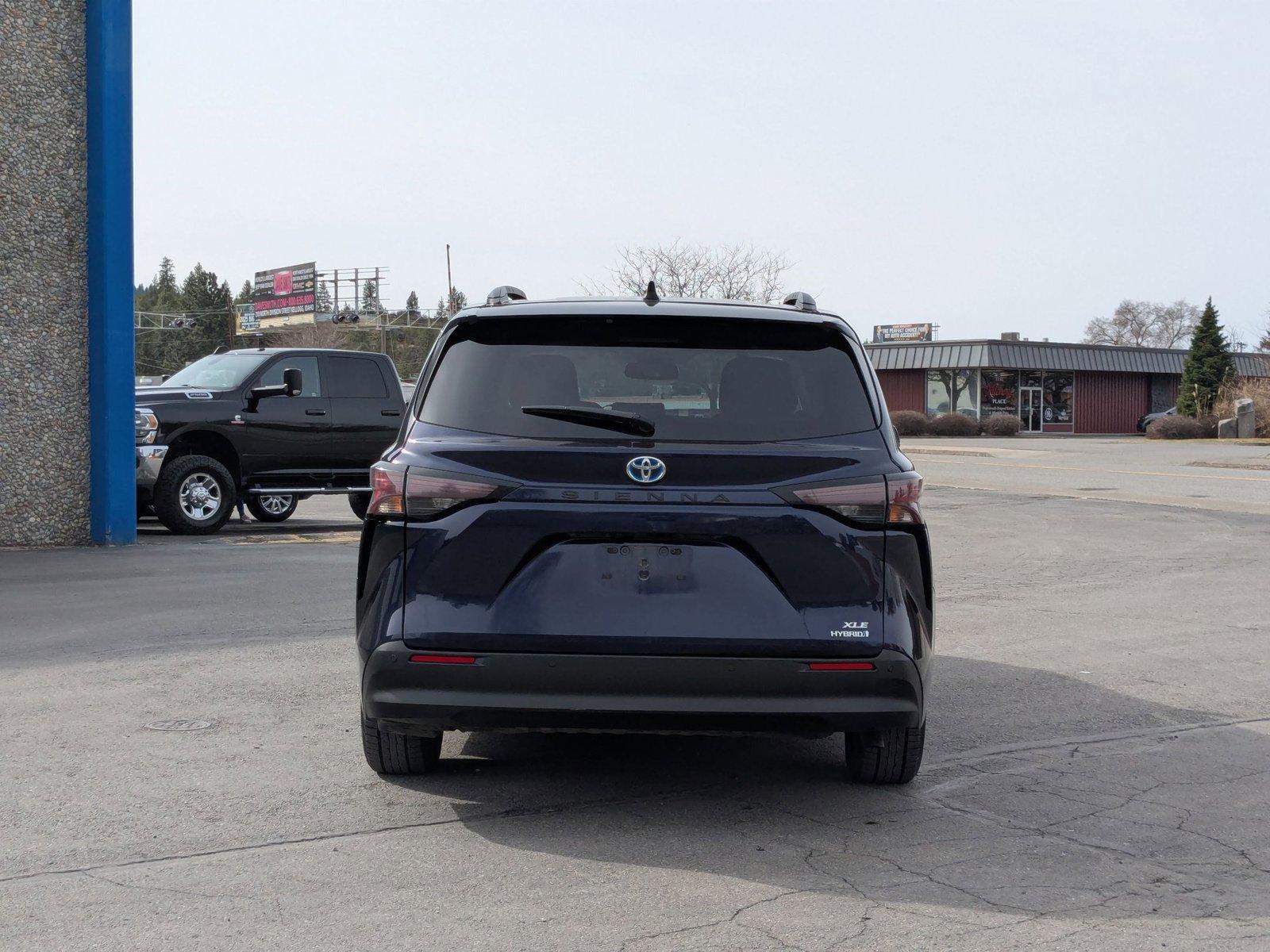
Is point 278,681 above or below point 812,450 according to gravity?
below

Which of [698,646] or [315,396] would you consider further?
[315,396]

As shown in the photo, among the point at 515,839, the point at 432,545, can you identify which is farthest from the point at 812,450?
the point at 515,839

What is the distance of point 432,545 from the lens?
462cm

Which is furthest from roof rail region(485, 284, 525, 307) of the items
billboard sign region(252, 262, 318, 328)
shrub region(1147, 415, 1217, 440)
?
billboard sign region(252, 262, 318, 328)

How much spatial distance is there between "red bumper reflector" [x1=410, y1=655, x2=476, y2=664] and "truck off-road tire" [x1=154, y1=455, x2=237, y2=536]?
1131cm

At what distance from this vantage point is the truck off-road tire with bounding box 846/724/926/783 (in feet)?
17.3

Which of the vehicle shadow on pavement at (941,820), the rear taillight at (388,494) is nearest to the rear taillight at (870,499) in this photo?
the vehicle shadow on pavement at (941,820)

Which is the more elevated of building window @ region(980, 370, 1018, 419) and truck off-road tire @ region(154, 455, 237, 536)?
building window @ region(980, 370, 1018, 419)

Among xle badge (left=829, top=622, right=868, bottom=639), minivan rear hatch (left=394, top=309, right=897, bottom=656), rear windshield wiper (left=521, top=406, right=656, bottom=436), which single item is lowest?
xle badge (left=829, top=622, right=868, bottom=639)

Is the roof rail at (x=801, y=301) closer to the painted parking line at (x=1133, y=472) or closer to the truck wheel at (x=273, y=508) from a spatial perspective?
the truck wheel at (x=273, y=508)

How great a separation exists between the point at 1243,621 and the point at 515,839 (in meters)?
6.94

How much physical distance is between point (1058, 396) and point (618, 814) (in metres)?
68.7

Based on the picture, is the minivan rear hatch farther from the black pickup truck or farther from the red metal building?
the red metal building

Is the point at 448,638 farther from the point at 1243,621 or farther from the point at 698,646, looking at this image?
the point at 1243,621
